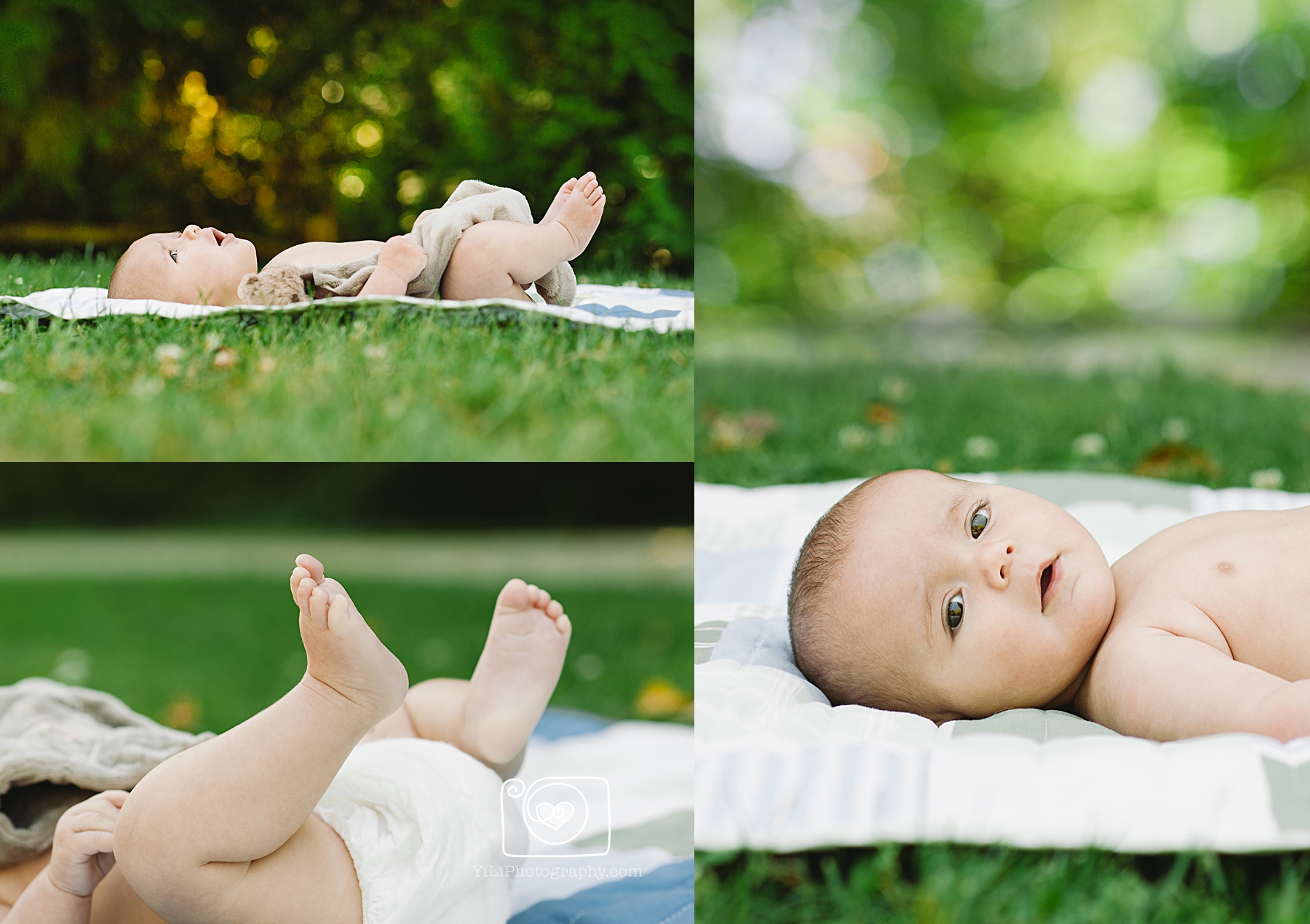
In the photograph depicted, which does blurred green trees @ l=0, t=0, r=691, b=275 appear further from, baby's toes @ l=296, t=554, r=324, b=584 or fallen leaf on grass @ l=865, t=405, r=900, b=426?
fallen leaf on grass @ l=865, t=405, r=900, b=426

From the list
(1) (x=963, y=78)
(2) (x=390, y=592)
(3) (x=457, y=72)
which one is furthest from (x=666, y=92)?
(1) (x=963, y=78)

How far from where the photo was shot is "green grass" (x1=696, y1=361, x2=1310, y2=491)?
5.53 feet

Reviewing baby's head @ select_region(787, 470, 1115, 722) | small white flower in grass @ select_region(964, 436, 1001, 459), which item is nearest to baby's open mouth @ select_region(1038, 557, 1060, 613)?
baby's head @ select_region(787, 470, 1115, 722)

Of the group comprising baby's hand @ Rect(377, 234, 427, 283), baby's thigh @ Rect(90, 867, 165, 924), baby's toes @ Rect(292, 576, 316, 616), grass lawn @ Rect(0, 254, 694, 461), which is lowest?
baby's thigh @ Rect(90, 867, 165, 924)

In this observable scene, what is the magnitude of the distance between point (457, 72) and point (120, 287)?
298mm

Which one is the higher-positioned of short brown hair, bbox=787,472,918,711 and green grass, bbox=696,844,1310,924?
short brown hair, bbox=787,472,918,711

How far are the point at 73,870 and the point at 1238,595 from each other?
0.92m

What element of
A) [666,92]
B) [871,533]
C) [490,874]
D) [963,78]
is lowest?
[490,874]

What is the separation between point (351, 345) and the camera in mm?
738

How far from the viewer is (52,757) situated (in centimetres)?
84

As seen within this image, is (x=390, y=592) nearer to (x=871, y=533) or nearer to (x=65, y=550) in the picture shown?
(x=65, y=550)

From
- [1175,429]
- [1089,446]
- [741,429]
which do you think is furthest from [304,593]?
[1175,429]

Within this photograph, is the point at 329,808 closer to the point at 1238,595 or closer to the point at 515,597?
the point at 515,597

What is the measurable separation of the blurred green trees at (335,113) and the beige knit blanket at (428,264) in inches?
0.5
